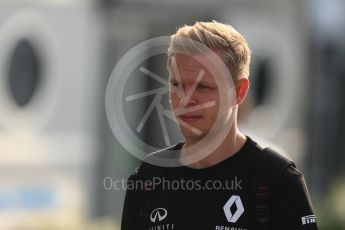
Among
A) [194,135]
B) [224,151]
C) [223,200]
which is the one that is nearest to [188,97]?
[194,135]

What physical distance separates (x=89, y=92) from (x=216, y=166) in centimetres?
812

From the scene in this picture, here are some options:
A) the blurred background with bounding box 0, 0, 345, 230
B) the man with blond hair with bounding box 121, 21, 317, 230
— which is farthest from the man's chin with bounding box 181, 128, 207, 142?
the blurred background with bounding box 0, 0, 345, 230

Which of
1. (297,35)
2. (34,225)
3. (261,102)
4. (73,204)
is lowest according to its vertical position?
(34,225)

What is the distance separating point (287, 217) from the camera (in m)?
3.03

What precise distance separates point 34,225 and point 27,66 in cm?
229

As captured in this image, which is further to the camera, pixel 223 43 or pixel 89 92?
pixel 89 92

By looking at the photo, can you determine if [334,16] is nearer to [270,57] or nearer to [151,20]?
[270,57]

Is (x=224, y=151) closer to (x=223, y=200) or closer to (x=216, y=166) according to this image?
(x=216, y=166)

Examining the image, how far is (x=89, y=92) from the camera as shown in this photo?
11.2 metres

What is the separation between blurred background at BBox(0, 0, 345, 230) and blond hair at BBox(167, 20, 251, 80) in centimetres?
611

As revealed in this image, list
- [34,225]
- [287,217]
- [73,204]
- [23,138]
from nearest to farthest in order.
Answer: [287,217], [34,225], [23,138], [73,204]

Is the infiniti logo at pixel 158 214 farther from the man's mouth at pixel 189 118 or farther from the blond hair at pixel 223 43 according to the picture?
the blond hair at pixel 223 43

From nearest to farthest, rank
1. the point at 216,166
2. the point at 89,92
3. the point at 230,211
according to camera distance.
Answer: the point at 230,211, the point at 216,166, the point at 89,92

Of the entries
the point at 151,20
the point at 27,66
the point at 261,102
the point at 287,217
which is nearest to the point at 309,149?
the point at 261,102
